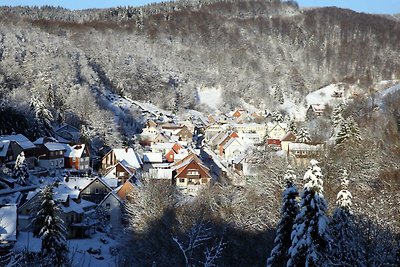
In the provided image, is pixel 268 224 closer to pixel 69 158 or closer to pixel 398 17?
pixel 69 158

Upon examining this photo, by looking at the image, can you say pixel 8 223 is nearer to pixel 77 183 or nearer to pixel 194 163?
pixel 77 183

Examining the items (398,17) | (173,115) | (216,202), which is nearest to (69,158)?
(216,202)

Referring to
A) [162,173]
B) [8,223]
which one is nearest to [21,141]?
[162,173]

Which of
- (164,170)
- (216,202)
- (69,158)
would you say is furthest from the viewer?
(69,158)

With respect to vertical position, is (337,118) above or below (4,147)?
above

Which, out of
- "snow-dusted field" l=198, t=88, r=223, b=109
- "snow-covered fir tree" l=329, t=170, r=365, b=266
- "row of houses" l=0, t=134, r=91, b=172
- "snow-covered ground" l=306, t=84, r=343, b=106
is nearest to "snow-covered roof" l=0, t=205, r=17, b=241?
"snow-covered fir tree" l=329, t=170, r=365, b=266
